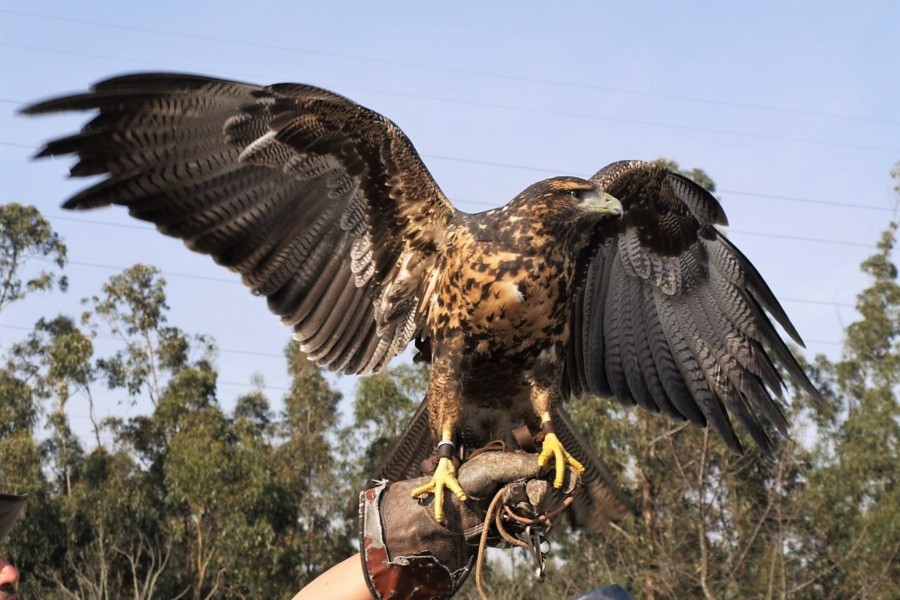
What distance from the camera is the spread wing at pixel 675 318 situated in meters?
6.48

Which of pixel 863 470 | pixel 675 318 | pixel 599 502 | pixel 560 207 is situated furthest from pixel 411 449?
pixel 863 470

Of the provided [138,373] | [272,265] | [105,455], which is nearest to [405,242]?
[272,265]

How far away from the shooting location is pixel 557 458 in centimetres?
480

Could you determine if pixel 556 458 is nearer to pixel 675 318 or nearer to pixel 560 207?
pixel 560 207

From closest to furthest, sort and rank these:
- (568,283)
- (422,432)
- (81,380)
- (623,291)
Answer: (568,283) → (422,432) → (623,291) → (81,380)

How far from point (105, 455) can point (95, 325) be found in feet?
13.8

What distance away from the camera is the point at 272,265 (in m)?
6.18

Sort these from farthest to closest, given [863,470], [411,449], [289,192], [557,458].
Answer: [863,470], [289,192], [411,449], [557,458]

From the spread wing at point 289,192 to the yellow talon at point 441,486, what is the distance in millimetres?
1452

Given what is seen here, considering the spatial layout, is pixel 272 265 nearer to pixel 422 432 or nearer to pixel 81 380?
pixel 422 432

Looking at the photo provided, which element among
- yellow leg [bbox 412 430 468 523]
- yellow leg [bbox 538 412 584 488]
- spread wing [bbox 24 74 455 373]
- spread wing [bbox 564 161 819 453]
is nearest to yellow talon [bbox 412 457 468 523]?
yellow leg [bbox 412 430 468 523]

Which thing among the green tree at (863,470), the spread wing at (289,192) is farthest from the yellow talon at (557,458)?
the green tree at (863,470)

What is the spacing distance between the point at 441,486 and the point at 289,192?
2.32m

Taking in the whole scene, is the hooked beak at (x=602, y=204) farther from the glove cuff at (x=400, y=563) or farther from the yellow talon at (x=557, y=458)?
the glove cuff at (x=400, y=563)
